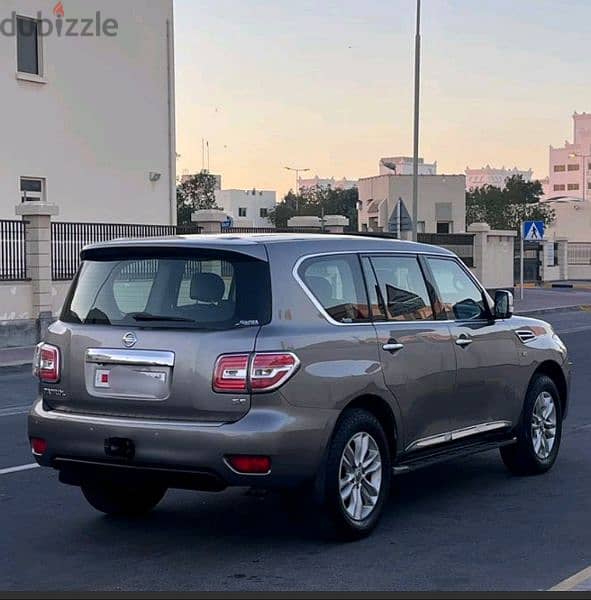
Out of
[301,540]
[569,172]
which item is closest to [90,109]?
[301,540]

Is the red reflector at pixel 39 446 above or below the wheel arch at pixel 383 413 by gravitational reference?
below

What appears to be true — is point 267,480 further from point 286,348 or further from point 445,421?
point 445,421

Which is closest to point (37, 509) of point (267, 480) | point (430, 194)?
point (267, 480)

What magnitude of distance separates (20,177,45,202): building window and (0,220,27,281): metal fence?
5142 mm

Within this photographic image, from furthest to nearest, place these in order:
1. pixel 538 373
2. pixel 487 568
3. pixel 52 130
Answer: pixel 52 130
pixel 538 373
pixel 487 568

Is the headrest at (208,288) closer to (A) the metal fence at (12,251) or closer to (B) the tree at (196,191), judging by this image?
(A) the metal fence at (12,251)

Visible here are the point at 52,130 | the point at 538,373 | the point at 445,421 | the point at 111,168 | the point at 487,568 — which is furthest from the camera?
the point at 111,168

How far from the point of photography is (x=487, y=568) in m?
6.14

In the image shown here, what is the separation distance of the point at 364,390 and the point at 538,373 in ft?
8.44

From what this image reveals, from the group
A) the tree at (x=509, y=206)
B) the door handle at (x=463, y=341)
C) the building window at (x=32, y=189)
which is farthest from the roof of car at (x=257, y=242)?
the tree at (x=509, y=206)

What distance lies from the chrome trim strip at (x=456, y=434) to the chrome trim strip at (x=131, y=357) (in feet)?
5.91

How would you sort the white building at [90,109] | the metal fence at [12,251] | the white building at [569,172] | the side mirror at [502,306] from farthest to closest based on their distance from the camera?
the white building at [569,172] < the white building at [90,109] < the metal fence at [12,251] < the side mirror at [502,306]

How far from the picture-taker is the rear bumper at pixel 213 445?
6.14 metres

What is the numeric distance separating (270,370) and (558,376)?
3.70 m
